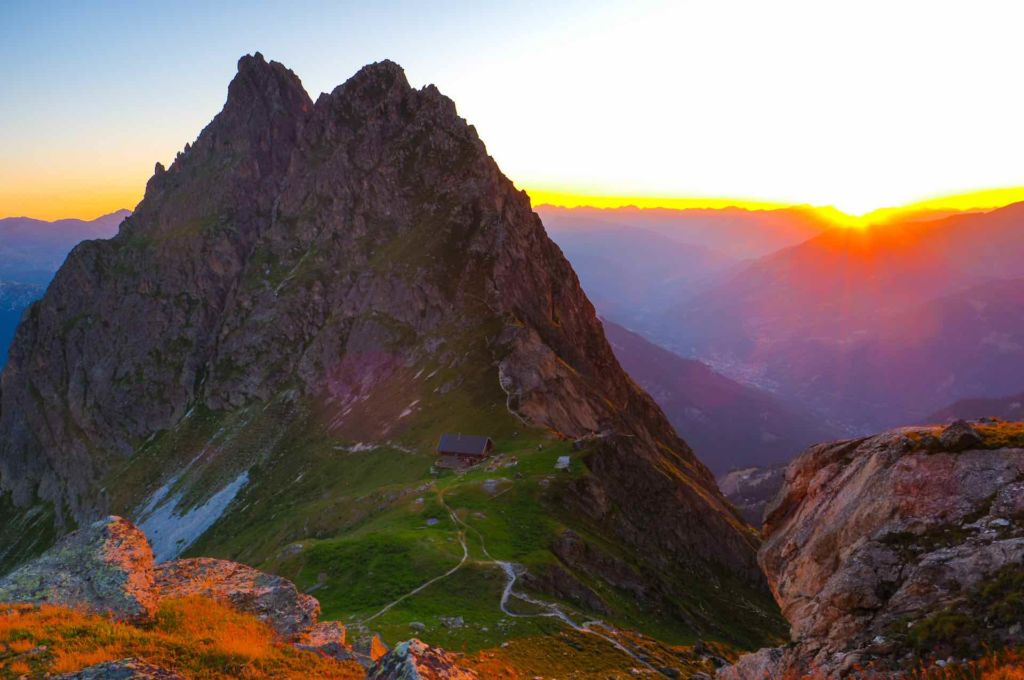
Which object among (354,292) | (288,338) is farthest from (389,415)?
(288,338)

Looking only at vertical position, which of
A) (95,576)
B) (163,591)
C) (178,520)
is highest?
(95,576)

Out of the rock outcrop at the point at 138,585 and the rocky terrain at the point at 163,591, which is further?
the rock outcrop at the point at 138,585

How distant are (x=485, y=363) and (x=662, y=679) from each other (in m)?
77.2

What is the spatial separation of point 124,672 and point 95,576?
29.1ft

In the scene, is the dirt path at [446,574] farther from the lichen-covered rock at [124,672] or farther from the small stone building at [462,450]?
the lichen-covered rock at [124,672]

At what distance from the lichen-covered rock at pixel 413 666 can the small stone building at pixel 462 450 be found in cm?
6096

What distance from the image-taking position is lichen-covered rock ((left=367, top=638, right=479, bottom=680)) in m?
19.7

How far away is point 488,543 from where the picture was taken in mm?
56375

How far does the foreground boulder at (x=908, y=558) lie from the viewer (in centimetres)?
1814

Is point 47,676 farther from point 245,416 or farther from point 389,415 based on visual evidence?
point 245,416

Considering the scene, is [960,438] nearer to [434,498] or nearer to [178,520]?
[434,498]

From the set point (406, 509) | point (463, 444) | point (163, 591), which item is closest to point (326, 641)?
point (163, 591)

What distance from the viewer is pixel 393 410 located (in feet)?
385

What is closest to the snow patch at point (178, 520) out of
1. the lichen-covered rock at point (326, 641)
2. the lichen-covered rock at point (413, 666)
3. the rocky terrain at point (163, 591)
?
the rocky terrain at point (163, 591)
